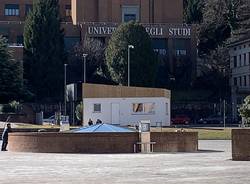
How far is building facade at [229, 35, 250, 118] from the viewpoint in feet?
329

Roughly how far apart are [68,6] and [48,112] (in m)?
29.3

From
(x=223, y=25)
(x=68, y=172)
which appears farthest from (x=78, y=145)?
(x=223, y=25)

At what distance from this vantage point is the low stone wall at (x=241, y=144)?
1135 inches

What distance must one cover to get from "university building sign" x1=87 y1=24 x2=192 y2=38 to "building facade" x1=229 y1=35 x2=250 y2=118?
23.1 ft

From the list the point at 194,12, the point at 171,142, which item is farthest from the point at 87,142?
the point at 194,12

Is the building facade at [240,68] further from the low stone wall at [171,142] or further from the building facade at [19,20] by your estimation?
the low stone wall at [171,142]

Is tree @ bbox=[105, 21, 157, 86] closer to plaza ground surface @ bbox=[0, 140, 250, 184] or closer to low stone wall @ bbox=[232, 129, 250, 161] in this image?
plaza ground surface @ bbox=[0, 140, 250, 184]

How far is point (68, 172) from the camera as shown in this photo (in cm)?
2386

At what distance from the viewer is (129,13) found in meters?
106

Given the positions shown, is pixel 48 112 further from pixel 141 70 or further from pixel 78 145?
pixel 78 145

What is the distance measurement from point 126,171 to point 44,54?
66.5m

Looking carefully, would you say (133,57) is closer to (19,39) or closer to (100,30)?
(100,30)

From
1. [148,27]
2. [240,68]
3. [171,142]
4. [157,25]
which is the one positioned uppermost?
[157,25]

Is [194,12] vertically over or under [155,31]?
over
